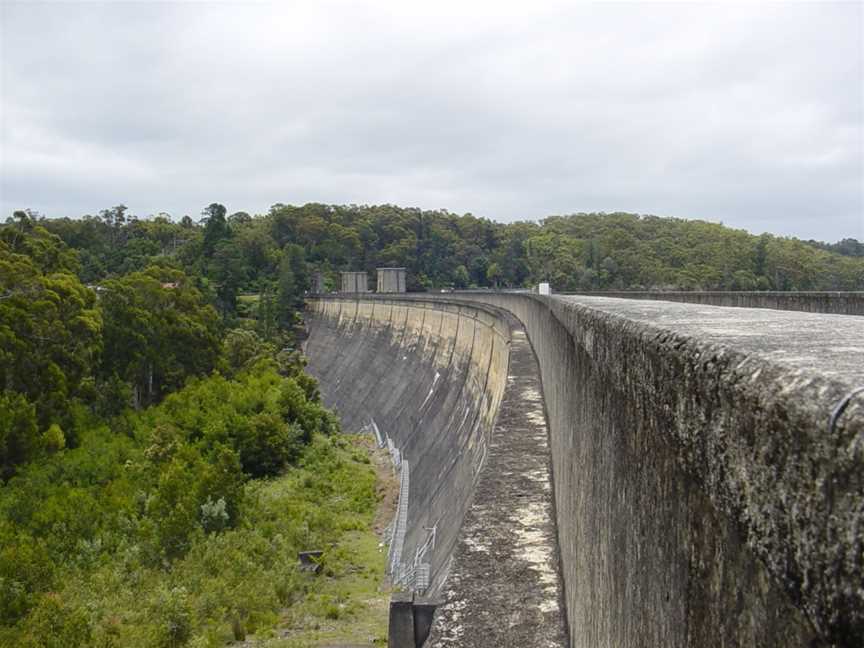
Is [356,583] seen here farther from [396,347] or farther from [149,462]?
[396,347]

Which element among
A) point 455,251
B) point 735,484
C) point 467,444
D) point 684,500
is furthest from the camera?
point 455,251

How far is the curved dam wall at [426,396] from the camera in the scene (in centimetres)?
1344

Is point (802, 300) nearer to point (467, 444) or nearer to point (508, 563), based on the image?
point (467, 444)

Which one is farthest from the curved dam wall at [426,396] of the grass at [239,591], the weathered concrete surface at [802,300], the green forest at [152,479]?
the weathered concrete surface at [802,300]

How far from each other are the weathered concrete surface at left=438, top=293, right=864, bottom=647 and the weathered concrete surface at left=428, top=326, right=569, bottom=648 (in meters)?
1.62

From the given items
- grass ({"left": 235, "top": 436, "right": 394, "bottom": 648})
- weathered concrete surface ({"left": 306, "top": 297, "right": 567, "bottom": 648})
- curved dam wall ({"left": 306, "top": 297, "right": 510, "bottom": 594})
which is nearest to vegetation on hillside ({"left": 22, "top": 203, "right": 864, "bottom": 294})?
curved dam wall ({"left": 306, "top": 297, "right": 510, "bottom": 594})

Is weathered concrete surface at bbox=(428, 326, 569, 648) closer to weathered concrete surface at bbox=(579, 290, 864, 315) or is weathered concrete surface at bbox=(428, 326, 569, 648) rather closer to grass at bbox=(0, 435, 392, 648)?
weathered concrete surface at bbox=(579, 290, 864, 315)

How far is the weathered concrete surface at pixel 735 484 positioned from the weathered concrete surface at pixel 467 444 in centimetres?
187

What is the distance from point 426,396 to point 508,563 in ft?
63.8

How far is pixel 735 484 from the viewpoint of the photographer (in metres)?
0.95

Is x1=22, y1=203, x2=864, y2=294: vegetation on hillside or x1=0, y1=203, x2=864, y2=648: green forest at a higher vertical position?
x1=22, y1=203, x2=864, y2=294: vegetation on hillside

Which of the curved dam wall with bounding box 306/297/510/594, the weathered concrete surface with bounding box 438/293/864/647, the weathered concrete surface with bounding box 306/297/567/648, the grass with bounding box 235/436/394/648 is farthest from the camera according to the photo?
the curved dam wall with bounding box 306/297/510/594

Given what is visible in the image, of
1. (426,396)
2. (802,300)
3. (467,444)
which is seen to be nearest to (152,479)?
(426,396)

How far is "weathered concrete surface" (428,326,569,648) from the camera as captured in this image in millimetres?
3639
